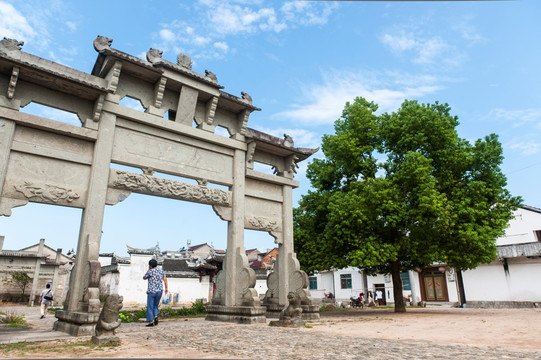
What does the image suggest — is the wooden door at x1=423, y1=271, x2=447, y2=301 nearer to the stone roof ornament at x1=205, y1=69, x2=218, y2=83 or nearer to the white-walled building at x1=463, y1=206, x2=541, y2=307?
the white-walled building at x1=463, y1=206, x2=541, y2=307

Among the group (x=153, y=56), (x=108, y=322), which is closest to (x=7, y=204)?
(x=108, y=322)

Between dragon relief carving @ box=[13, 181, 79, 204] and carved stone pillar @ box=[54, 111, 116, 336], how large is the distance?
17.1 inches

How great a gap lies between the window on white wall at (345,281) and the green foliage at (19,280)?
1120 inches

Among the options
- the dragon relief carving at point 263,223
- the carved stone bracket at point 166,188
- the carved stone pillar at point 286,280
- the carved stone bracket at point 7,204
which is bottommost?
the carved stone pillar at point 286,280

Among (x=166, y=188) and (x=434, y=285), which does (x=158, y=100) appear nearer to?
(x=166, y=188)

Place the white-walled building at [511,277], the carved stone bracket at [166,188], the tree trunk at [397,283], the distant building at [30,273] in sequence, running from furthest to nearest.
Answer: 1. the distant building at [30,273]
2. the white-walled building at [511,277]
3. the tree trunk at [397,283]
4. the carved stone bracket at [166,188]

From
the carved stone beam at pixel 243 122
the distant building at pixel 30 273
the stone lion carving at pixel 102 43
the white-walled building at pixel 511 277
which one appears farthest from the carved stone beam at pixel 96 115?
the distant building at pixel 30 273

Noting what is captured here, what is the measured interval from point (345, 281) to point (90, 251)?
31.0 m

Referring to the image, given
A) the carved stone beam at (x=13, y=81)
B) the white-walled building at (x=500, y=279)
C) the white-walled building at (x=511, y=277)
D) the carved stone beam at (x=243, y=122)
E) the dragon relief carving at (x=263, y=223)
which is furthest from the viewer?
the white-walled building at (x=500, y=279)

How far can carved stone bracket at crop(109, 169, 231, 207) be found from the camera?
31.1 feet

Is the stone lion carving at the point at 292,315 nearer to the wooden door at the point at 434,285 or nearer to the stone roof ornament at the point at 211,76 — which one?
the stone roof ornament at the point at 211,76

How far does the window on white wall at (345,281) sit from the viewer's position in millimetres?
35362

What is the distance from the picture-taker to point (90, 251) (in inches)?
324

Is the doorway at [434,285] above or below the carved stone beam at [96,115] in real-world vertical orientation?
below
